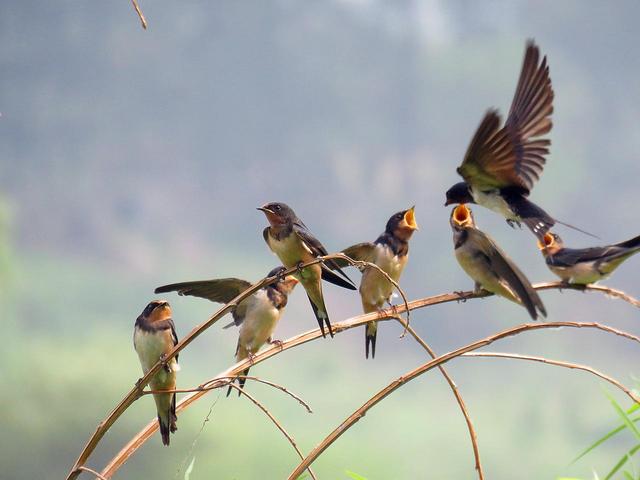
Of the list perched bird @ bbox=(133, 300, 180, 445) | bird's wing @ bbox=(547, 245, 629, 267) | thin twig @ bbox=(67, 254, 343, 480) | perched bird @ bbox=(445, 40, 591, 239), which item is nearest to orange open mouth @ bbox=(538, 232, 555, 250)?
bird's wing @ bbox=(547, 245, 629, 267)

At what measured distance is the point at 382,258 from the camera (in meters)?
2.13

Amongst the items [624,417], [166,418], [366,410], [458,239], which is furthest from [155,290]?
[624,417]

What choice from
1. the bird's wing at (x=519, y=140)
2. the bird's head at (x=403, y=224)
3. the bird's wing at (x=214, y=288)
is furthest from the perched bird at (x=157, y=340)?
the bird's wing at (x=519, y=140)

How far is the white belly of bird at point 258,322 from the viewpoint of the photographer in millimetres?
2477

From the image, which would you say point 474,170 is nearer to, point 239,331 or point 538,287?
point 538,287

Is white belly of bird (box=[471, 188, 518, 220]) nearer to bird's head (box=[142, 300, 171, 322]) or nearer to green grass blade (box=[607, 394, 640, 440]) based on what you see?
green grass blade (box=[607, 394, 640, 440])

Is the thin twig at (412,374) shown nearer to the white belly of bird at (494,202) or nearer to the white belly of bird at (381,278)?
the white belly of bird at (494,202)

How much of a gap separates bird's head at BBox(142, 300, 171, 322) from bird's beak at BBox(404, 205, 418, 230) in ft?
2.31

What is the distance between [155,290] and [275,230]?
1.14 feet

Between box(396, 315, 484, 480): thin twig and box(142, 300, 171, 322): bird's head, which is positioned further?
box(142, 300, 171, 322): bird's head

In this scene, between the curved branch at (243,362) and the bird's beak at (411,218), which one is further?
the bird's beak at (411,218)

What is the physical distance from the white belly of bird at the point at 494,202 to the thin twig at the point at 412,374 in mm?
523

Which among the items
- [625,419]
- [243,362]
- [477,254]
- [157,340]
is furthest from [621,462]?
[157,340]

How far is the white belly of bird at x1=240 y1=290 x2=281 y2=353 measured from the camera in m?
2.48
